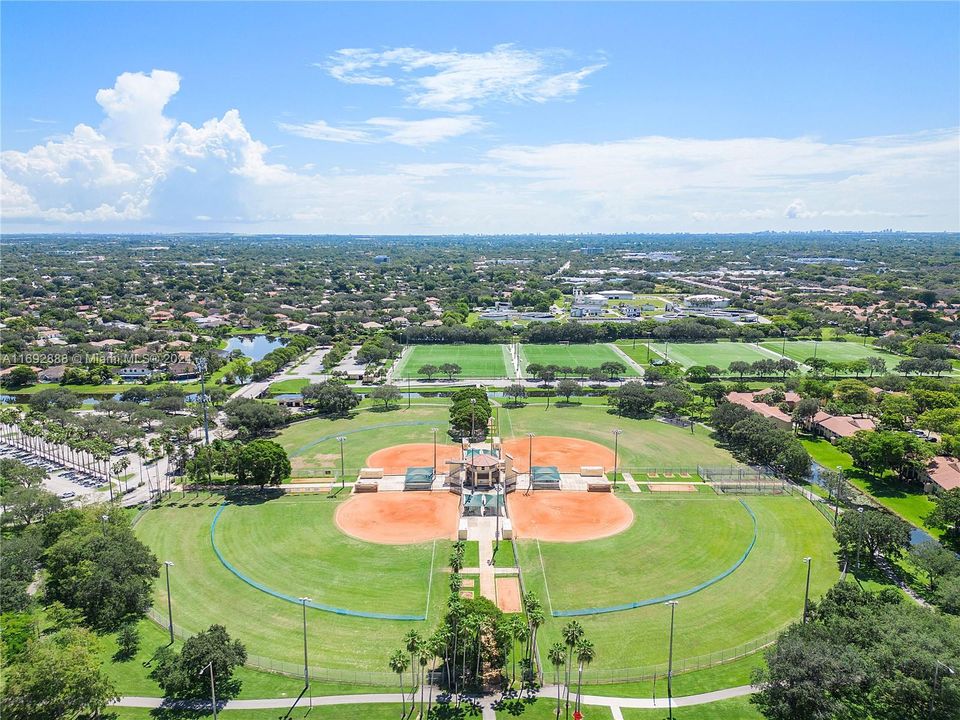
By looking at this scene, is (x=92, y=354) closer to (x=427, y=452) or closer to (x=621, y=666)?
(x=427, y=452)

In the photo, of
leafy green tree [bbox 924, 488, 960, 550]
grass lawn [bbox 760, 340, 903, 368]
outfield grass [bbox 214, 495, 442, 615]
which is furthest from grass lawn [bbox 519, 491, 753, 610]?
grass lawn [bbox 760, 340, 903, 368]

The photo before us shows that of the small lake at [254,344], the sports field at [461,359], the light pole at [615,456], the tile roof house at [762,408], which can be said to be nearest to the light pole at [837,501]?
the tile roof house at [762,408]

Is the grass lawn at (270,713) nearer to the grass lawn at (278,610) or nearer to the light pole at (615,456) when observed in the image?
the grass lawn at (278,610)

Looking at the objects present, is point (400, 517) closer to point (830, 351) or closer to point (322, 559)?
point (322, 559)

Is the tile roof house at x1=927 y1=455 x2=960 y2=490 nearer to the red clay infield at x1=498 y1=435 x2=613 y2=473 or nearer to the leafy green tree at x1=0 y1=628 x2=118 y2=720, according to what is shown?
the red clay infield at x1=498 y1=435 x2=613 y2=473

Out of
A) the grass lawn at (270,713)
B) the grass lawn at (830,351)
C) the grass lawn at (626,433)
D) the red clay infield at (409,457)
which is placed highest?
the grass lawn at (830,351)

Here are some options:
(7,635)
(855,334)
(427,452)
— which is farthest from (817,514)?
(855,334)
